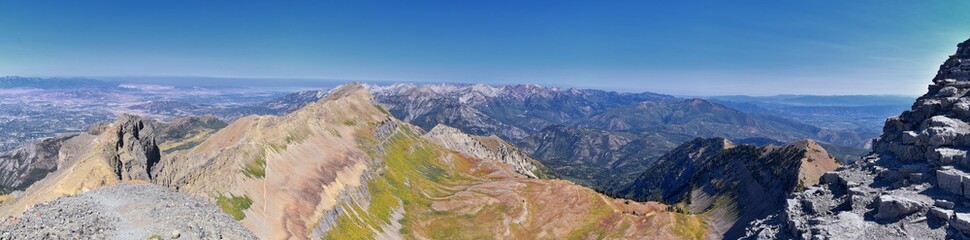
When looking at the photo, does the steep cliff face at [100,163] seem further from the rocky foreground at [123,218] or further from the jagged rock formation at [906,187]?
the jagged rock formation at [906,187]

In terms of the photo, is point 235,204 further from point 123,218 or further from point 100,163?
point 123,218

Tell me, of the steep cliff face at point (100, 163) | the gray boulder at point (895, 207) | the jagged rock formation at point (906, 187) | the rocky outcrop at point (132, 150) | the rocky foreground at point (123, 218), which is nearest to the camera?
the jagged rock formation at point (906, 187)

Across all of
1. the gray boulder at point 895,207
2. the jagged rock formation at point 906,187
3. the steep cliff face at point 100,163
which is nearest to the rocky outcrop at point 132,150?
the steep cliff face at point 100,163

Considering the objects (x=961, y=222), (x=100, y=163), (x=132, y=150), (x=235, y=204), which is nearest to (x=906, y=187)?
(x=961, y=222)

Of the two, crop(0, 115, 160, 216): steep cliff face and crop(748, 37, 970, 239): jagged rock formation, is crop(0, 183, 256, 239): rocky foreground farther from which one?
crop(748, 37, 970, 239): jagged rock formation

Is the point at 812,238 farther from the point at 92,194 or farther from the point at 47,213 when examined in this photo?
the point at 92,194

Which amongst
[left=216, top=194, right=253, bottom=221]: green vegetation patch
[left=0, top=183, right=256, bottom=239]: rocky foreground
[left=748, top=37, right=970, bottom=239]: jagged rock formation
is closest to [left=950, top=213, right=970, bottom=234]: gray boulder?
[left=748, top=37, right=970, bottom=239]: jagged rock formation

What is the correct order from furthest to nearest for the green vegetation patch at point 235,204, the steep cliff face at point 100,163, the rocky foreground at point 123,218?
the green vegetation patch at point 235,204
the steep cliff face at point 100,163
the rocky foreground at point 123,218
